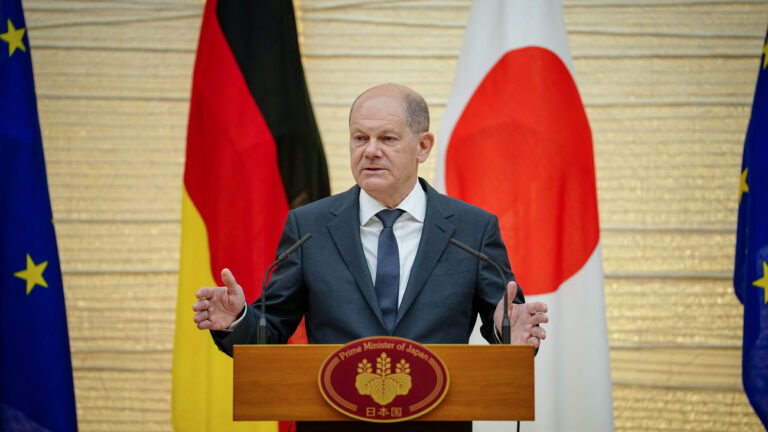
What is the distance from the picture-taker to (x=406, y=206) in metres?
1.85

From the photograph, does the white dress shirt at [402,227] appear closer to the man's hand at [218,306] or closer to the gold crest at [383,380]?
the man's hand at [218,306]

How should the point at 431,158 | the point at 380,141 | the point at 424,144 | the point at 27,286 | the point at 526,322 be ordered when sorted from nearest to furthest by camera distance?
the point at 526,322, the point at 380,141, the point at 424,144, the point at 27,286, the point at 431,158

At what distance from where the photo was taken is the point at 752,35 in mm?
3512

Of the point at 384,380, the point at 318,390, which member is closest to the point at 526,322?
the point at 384,380

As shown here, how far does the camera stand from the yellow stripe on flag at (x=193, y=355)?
9.12 feet

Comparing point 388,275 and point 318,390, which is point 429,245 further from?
point 318,390

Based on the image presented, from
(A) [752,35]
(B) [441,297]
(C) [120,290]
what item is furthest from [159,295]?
(A) [752,35]

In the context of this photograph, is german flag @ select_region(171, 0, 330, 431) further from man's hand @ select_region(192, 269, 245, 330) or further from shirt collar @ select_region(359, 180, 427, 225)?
man's hand @ select_region(192, 269, 245, 330)

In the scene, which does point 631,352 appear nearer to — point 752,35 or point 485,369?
point 752,35

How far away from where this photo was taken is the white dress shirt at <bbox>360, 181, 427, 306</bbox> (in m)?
1.80

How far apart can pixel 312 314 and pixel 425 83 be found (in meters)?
2.07

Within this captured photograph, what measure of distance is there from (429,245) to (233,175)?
1310 millimetres

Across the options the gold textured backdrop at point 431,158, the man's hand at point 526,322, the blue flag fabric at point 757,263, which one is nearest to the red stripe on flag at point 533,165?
the blue flag fabric at point 757,263

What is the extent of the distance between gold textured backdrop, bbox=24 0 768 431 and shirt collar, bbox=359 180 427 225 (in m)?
1.65
